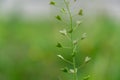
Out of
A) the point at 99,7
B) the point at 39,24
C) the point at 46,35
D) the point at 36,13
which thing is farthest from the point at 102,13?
the point at 36,13

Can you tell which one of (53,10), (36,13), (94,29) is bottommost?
(36,13)

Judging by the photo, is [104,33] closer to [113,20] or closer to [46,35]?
[113,20]

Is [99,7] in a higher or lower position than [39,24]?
Answer: higher

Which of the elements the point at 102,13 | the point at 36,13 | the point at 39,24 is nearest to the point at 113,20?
the point at 102,13

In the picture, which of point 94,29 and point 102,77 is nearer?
point 102,77

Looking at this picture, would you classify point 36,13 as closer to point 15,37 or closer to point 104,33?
point 15,37

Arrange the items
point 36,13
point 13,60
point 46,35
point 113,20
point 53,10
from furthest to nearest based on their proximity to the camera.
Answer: point 36,13, point 46,35, point 113,20, point 13,60, point 53,10

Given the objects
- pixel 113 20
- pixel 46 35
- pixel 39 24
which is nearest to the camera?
pixel 113 20
